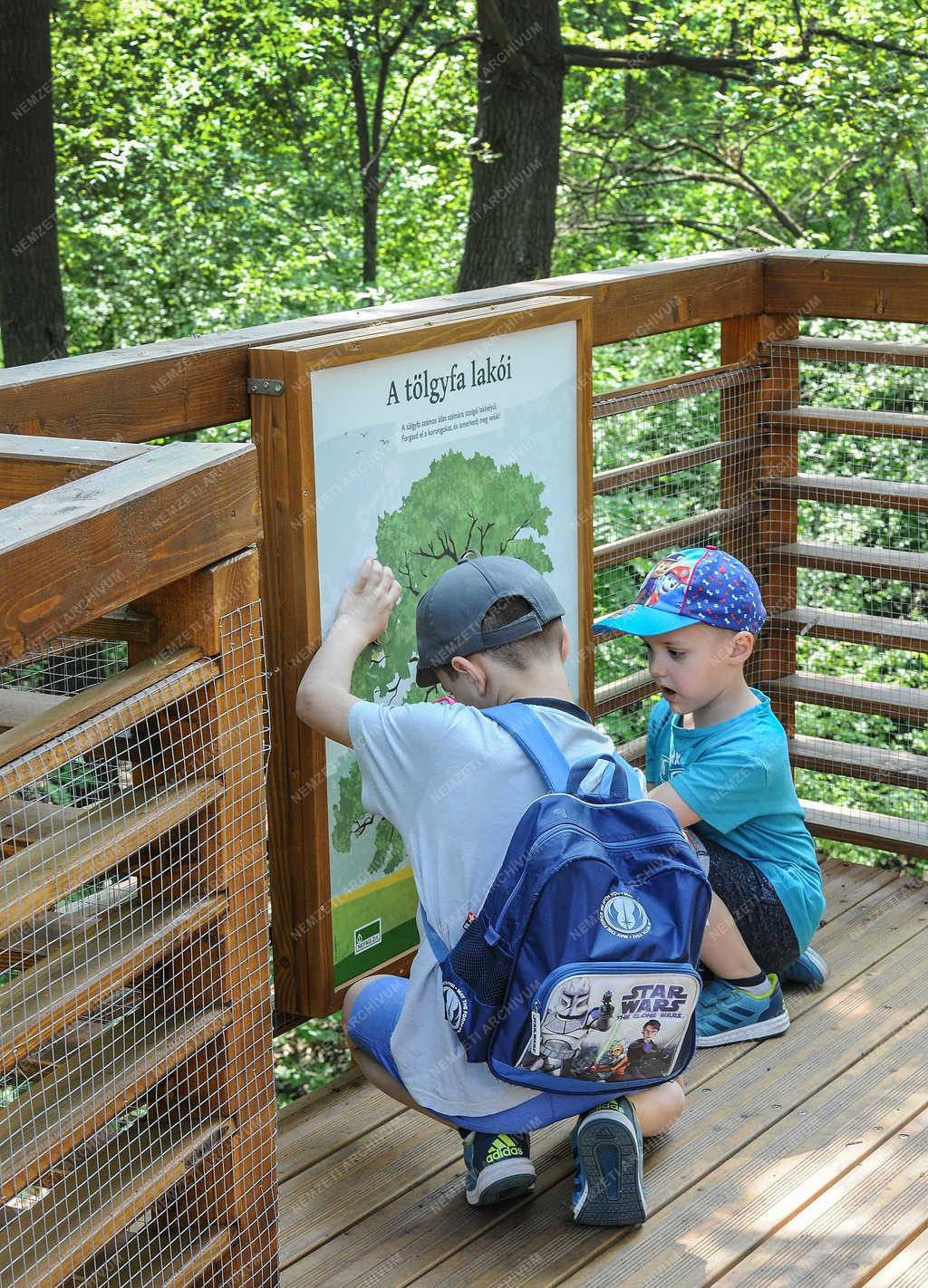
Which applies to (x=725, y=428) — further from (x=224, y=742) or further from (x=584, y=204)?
(x=584, y=204)

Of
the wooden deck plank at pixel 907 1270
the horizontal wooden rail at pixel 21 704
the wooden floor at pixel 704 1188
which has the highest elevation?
the horizontal wooden rail at pixel 21 704

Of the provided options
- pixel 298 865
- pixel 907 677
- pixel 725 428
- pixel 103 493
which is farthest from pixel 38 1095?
pixel 907 677

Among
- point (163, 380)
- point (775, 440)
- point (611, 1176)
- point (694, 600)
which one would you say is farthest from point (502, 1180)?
point (775, 440)

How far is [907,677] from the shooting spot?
793cm

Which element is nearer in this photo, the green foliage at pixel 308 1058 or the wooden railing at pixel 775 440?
the wooden railing at pixel 775 440

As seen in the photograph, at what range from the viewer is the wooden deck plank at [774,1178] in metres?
2.62

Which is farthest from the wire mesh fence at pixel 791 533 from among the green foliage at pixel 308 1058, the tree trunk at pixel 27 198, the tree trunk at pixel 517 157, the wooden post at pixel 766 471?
the tree trunk at pixel 517 157

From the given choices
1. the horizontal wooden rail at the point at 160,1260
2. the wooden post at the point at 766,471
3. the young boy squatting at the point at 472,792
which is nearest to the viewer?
the horizontal wooden rail at the point at 160,1260

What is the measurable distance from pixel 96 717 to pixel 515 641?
0.95m

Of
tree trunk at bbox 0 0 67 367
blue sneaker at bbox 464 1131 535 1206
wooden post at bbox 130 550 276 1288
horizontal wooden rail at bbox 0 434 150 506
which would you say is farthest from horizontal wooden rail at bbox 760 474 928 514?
tree trunk at bbox 0 0 67 367

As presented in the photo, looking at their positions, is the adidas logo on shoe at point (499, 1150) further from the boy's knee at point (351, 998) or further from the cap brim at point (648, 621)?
the cap brim at point (648, 621)

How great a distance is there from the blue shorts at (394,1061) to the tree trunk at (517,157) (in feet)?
23.0

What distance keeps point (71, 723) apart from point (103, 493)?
1.01ft

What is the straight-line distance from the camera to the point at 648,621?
3.32 m
